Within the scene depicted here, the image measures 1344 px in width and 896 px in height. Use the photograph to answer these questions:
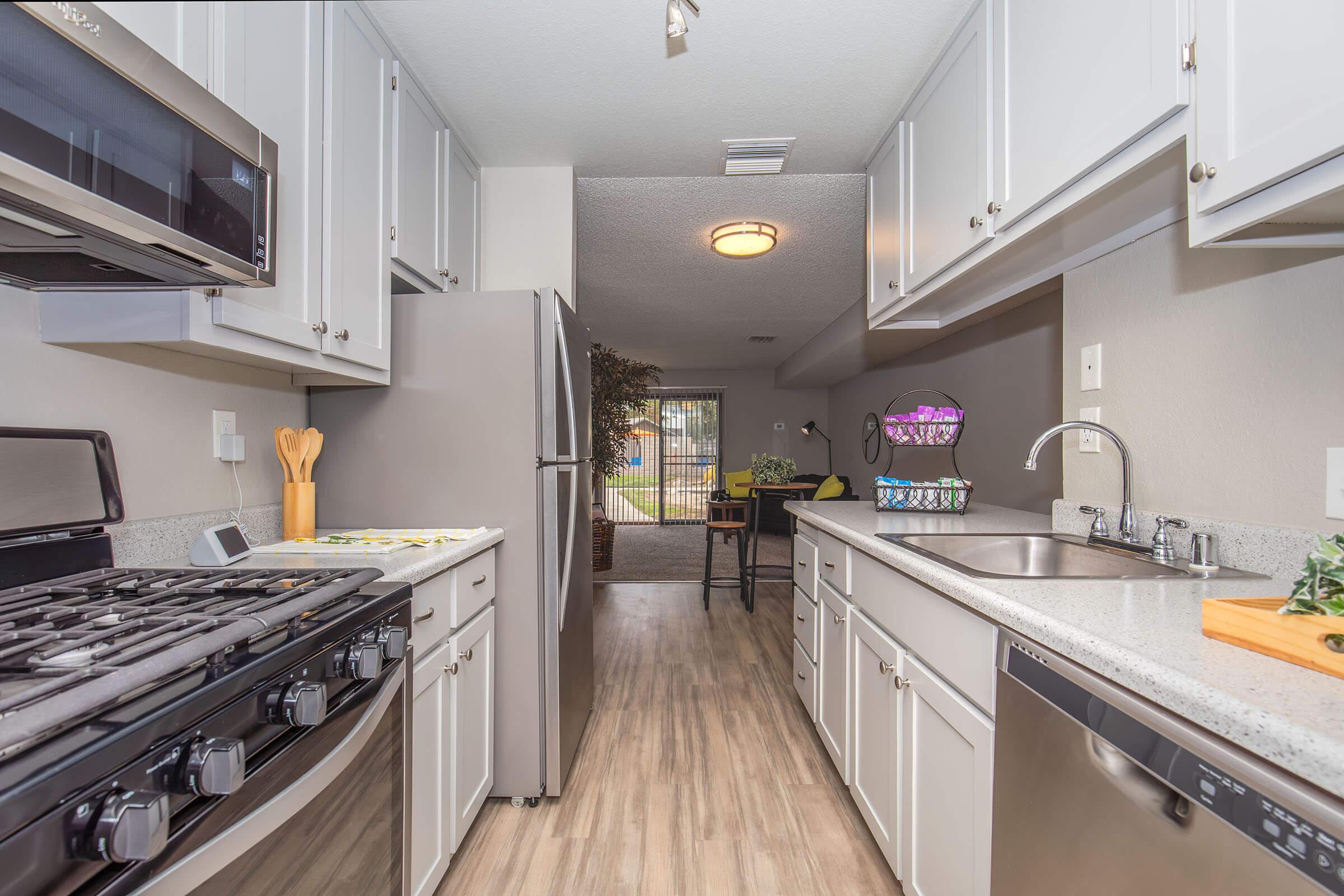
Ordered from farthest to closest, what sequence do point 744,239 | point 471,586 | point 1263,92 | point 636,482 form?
point 636,482 < point 744,239 < point 471,586 < point 1263,92

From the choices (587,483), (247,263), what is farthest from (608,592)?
(247,263)

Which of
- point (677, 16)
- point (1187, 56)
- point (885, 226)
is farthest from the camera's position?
point (885, 226)

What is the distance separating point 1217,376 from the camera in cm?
129

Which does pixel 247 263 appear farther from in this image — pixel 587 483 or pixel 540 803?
pixel 540 803

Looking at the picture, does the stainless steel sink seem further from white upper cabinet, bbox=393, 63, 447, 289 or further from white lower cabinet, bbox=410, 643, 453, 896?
white upper cabinet, bbox=393, 63, 447, 289

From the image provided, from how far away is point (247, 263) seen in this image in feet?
3.33

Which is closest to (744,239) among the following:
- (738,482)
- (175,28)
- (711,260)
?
(711,260)

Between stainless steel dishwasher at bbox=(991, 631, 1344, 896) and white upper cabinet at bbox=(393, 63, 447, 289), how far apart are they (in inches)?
74.9

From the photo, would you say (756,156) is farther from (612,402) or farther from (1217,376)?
(612,402)

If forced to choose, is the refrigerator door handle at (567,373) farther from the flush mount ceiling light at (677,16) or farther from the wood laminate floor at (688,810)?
the wood laminate floor at (688,810)

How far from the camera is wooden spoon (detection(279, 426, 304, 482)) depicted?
5.45 ft

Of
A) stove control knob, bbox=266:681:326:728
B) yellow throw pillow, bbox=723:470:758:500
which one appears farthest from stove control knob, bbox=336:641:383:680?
yellow throw pillow, bbox=723:470:758:500

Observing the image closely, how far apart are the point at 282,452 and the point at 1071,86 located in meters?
2.10

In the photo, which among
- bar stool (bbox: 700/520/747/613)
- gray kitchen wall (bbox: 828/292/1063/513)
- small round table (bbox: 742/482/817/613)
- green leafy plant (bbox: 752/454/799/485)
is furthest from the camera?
green leafy plant (bbox: 752/454/799/485)
